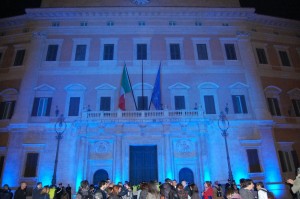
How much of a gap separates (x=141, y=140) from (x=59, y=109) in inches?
294

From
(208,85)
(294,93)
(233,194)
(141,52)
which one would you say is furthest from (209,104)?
(233,194)

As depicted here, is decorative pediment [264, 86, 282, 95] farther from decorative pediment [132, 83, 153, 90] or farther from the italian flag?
the italian flag

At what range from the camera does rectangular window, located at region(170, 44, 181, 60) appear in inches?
957

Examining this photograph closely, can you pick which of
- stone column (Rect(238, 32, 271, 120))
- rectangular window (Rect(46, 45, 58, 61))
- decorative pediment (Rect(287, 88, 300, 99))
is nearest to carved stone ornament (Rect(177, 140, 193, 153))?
stone column (Rect(238, 32, 271, 120))

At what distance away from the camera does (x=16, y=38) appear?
1005 inches

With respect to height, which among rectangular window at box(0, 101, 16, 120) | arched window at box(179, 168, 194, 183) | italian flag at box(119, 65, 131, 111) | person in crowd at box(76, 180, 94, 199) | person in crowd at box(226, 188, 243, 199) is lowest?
person in crowd at box(226, 188, 243, 199)

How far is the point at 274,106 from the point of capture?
23188mm

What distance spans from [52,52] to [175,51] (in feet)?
37.8

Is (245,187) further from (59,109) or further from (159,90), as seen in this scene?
(59,109)

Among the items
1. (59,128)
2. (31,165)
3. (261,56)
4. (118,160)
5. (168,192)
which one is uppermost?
(261,56)

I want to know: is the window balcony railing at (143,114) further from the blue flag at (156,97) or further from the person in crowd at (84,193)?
the person in crowd at (84,193)

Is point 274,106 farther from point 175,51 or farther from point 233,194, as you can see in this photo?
point 233,194

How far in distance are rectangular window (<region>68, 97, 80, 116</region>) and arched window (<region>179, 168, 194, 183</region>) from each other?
9.68 meters

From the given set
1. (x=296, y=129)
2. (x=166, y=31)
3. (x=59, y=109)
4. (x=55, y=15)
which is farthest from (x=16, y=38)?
(x=296, y=129)
